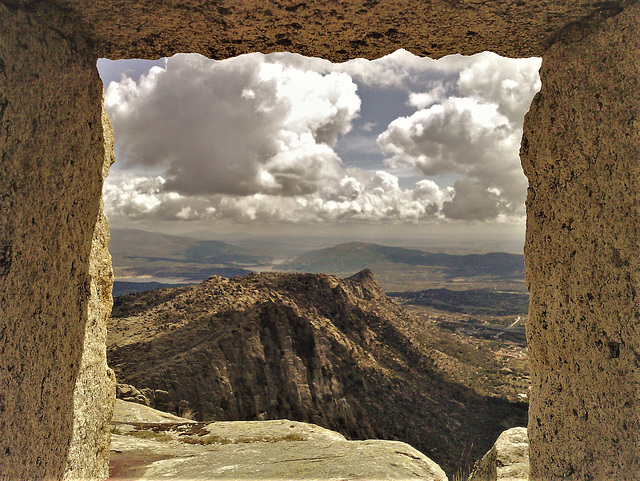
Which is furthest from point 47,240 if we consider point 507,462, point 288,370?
point 288,370

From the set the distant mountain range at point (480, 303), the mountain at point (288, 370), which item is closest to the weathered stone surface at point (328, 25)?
the mountain at point (288, 370)

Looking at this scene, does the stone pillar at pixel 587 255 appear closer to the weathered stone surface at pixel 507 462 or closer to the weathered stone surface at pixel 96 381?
the weathered stone surface at pixel 507 462

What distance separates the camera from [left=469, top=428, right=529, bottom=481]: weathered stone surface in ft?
16.5

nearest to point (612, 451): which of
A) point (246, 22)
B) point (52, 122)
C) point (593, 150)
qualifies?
point (593, 150)

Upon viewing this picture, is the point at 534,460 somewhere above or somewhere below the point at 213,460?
above

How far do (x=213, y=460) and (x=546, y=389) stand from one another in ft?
14.8

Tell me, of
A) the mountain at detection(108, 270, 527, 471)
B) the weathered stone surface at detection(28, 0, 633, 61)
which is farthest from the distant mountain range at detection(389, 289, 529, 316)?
the weathered stone surface at detection(28, 0, 633, 61)

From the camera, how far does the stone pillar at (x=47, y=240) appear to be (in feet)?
8.48

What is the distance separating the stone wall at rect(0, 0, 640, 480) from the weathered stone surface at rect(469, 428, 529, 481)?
2105mm

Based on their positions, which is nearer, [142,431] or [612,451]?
[612,451]

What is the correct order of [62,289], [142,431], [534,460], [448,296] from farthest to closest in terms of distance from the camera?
[448,296]
[142,431]
[534,460]
[62,289]

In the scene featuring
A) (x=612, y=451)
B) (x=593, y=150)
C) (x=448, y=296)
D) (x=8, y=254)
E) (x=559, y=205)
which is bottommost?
(x=448, y=296)

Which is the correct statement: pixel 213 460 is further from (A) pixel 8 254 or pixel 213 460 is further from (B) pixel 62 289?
(A) pixel 8 254

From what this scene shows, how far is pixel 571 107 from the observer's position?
300 centimetres
